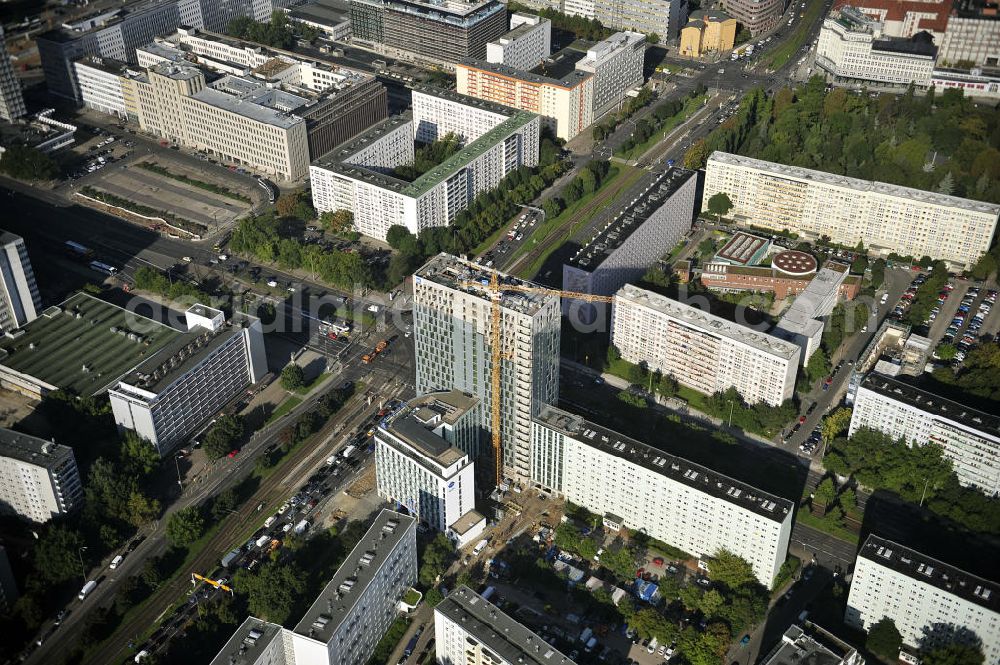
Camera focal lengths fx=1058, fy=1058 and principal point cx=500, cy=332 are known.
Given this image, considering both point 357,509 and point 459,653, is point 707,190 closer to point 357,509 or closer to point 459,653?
point 357,509

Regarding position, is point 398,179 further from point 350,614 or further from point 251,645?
point 251,645

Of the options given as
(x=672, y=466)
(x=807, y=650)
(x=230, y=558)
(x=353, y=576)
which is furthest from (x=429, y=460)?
(x=807, y=650)

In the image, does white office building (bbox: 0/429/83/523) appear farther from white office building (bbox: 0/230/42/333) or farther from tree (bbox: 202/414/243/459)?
white office building (bbox: 0/230/42/333)

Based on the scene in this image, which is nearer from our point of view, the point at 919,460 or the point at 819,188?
the point at 919,460

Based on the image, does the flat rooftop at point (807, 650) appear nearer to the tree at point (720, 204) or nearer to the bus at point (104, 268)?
the tree at point (720, 204)

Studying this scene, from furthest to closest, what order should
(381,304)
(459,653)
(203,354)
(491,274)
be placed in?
(381,304)
(203,354)
(491,274)
(459,653)

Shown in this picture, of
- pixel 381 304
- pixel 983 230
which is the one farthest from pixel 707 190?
pixel 381 304

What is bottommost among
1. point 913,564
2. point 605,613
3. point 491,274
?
point 605,613
